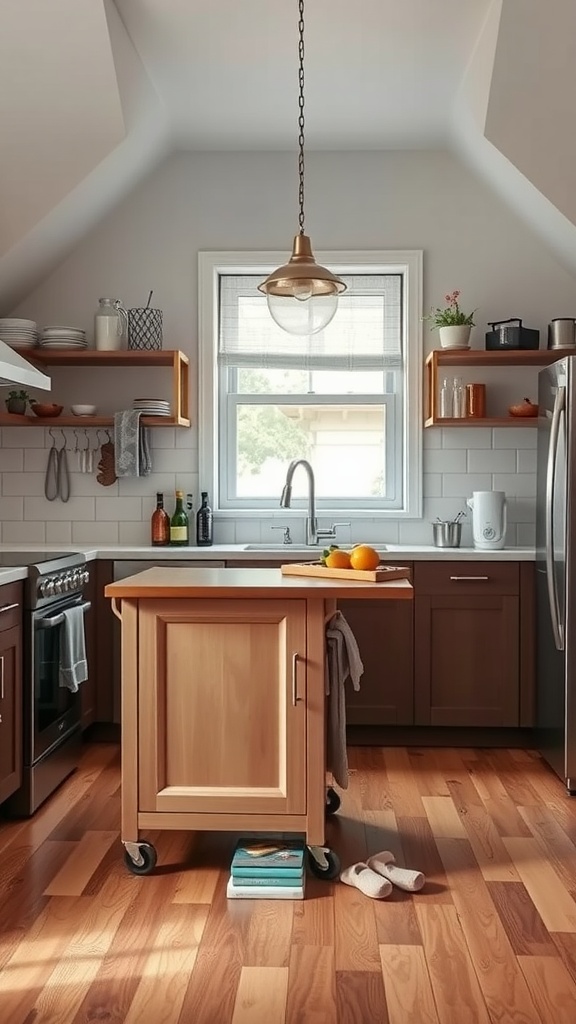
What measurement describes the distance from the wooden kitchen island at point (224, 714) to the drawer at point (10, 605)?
0.59 meters

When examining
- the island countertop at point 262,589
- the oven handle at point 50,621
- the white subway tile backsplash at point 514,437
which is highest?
the white subway tile backsplash at point 514,437

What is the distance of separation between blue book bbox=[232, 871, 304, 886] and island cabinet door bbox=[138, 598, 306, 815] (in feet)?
0.61

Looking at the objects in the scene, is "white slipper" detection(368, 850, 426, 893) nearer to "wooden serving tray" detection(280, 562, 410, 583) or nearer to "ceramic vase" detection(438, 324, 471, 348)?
"wooden serving tray" detection(280, 562, 410, 583)

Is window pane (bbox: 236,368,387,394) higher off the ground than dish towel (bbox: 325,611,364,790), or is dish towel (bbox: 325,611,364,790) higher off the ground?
window pane (bbox: 236,368,387,394)

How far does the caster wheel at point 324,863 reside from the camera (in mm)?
3008

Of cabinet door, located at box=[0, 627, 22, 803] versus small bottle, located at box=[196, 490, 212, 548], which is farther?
small bottle, located at box=[196, 490, 212, 548]

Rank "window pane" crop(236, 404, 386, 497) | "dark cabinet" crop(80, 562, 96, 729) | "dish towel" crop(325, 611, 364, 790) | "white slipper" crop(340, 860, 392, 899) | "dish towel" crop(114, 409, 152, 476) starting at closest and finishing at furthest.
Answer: "white slipper" crop(340, 860, 392, 899)
"dish towel" crop(325, 611, 364, 790)
"dark cabinet" crop(80, 562, 96, 729)
"dish towel" crop(114, 409, 152, 476)
"window pane" crop(236, 404, 386, 497)

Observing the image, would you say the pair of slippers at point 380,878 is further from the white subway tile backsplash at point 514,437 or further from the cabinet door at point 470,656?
the white subway tile backsplash at point 514,437

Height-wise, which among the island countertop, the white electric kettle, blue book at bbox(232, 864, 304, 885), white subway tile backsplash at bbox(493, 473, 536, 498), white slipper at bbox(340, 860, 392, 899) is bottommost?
white slipper at bbox(340, 860, 392, 899)

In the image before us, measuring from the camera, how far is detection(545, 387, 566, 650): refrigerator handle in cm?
397

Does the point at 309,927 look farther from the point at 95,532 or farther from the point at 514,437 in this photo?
the point at 514,437

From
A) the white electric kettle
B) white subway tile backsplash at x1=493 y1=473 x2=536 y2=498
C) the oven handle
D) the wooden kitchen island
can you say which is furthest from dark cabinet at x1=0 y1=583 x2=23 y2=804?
white subway tile backsplash at x1=493 y1=473 x2=536 y2=498

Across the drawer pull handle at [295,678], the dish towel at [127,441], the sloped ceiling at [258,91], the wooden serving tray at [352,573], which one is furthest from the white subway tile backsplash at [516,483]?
the drawer pull handle at [295,678]

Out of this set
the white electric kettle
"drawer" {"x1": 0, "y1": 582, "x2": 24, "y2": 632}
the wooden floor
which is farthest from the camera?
the white electric kettle
